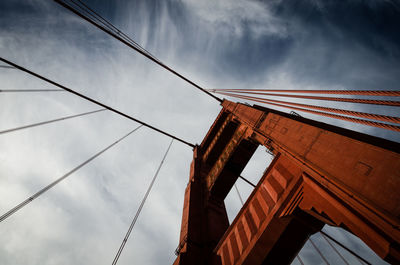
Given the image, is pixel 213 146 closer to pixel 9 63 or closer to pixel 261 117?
pixel 261 117

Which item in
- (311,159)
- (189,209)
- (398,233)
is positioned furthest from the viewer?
(189,209)

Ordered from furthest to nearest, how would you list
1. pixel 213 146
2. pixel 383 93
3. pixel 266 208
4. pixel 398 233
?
1. pixel 213 146
2. pixel 266 208
3. pixel 383 93
4. pixel 398 233

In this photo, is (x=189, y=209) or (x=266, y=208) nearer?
(x=266, y=208)

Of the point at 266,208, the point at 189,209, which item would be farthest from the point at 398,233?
the point at 189,209

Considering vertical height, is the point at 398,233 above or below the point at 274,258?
above

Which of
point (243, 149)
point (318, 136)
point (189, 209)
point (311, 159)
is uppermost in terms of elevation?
point (318, 136)

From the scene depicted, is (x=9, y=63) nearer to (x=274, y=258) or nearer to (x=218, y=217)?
(x=218, y=217)

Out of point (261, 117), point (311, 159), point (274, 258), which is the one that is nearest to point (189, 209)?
point (274, 258)
